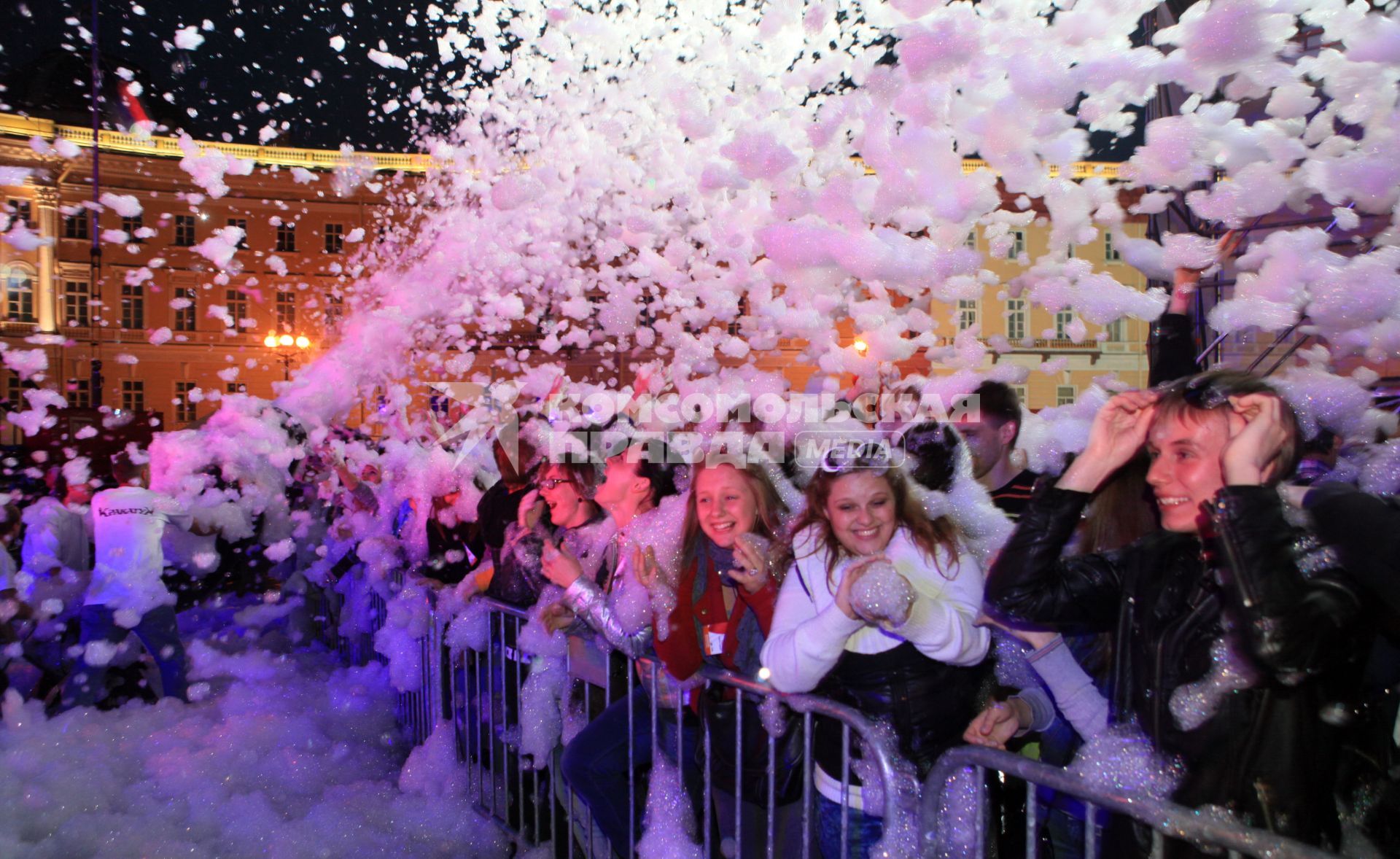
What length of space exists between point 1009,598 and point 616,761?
1547 mm

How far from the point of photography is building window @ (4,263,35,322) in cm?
3550

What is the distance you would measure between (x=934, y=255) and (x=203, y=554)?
6.01m

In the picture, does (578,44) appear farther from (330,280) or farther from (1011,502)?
(330,280)

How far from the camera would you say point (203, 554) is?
275 inches

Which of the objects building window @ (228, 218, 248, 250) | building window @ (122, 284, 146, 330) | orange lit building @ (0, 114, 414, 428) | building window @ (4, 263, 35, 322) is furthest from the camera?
building window @ (122, 284, 146, 330)

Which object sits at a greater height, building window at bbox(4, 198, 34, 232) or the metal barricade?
building window at bbox(4, 198, 34, 232)

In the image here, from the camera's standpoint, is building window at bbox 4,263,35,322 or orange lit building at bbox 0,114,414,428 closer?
orange lit building at bbox 0,114,414,428

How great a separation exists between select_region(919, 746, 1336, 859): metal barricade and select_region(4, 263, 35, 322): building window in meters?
42.9

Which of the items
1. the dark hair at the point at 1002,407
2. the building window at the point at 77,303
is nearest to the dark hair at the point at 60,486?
the dark hair at the point at 1002,407

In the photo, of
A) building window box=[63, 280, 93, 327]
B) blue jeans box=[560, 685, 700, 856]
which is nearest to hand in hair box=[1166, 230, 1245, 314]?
blue jeans box=[560, 685, 700, 856]

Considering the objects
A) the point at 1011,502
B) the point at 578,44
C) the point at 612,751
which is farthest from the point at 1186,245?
the point at 578,44

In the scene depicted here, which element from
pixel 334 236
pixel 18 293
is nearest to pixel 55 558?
pixel 334 236

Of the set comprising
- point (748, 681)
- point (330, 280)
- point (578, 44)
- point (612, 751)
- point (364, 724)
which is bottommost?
point (364, 724)

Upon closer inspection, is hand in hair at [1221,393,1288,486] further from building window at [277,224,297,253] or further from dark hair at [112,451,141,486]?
building window at [277,224,297,253]
